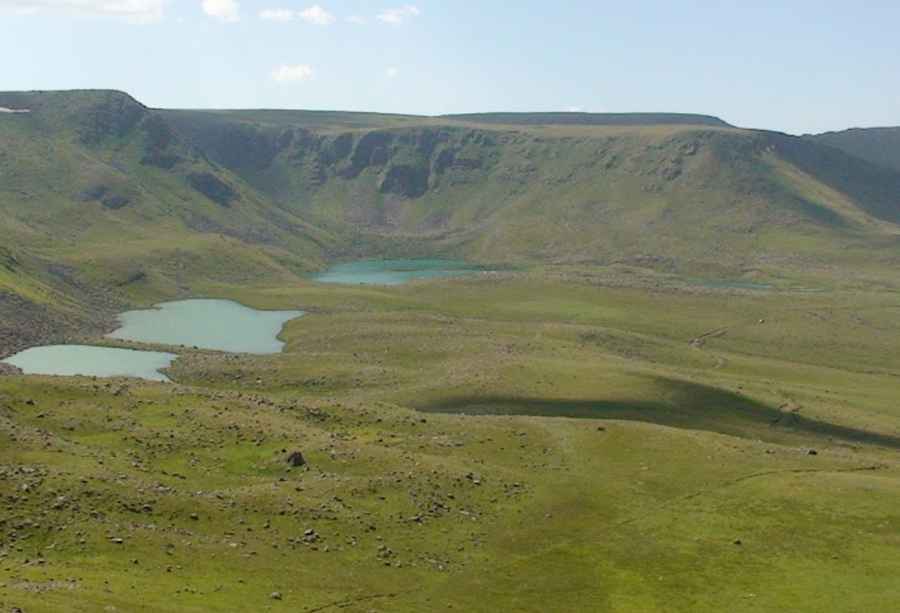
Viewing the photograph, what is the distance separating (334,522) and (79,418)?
28862mm

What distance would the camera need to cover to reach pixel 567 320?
197m

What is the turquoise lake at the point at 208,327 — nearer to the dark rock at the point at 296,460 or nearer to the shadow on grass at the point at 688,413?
the shadow on grass at the point at 688,413

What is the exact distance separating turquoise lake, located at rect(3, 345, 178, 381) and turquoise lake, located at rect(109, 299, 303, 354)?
14.5 metres

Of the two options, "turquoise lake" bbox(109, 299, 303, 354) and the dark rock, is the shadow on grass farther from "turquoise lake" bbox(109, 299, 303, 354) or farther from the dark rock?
"turquoise lake" bbox(109, 299, 303, 354)

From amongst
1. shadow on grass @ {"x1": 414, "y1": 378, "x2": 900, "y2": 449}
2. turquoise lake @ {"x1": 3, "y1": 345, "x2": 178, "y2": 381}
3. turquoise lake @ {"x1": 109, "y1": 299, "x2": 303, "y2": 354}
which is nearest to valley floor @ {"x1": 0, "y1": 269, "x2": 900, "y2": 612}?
shadow on grass @ {"x1": 414, "y1": 378, "x2": 900, "y2": 449}

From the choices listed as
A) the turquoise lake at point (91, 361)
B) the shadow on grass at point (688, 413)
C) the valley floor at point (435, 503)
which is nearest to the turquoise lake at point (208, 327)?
the turquoise lake at point (91, 361)

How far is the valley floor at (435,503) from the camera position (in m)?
53.3

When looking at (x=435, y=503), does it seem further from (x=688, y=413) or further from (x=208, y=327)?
(x=208, y=327)

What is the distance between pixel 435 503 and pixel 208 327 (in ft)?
388

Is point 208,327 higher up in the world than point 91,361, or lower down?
lower down

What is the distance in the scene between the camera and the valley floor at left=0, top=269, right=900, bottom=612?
53.3 metres

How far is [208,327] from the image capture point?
176m

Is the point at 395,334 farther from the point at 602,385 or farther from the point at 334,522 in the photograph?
the point at 334,522

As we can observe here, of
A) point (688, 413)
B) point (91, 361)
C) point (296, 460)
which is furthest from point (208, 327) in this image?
point (296, 460)
